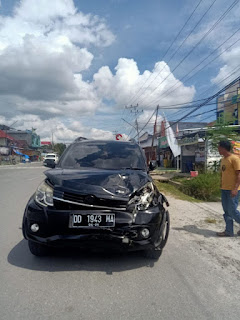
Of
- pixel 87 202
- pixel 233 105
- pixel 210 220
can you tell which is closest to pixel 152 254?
pixel 87 202

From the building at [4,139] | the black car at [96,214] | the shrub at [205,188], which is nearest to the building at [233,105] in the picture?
the shrub at [205,188]

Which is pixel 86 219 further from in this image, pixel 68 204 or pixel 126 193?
pixel 126 193

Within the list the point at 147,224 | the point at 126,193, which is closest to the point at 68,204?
the point at 126,193

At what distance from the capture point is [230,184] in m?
4.26

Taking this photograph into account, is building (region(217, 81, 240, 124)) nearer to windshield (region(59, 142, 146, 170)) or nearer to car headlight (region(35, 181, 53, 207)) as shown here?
windshield (region(59, 142, 146, 170))

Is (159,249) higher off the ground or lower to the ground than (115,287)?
higher

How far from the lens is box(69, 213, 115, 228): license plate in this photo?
287cm

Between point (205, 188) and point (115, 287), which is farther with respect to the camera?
point (205, 188)

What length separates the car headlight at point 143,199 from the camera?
299 centimetres

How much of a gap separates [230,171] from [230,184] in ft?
0.73

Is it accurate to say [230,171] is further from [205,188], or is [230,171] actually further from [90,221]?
[205,188]

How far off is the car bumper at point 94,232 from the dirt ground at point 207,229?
1.24 metres

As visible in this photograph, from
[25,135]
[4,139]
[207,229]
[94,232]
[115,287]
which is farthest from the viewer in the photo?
[25,135]

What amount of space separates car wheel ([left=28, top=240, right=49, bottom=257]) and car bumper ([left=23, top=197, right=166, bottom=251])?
283 millimetres
